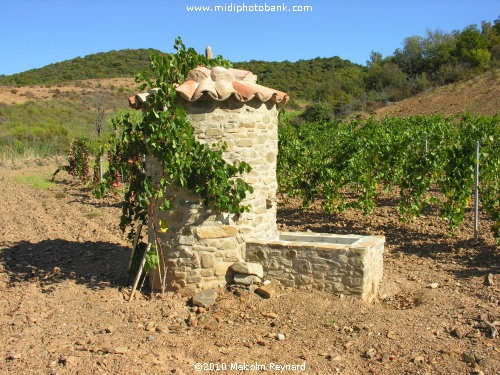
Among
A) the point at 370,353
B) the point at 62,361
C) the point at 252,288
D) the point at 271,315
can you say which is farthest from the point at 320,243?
the point at 62,361

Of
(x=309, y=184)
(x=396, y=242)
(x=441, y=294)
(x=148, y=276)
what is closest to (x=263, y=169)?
(x=148, y=276)

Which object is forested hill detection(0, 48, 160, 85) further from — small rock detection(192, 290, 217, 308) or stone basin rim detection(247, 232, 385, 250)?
small rock detection(192, 290, 217, 308)

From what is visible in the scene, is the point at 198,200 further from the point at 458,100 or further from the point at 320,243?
the point at 458,100

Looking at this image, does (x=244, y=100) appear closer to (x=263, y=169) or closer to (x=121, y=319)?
(x=263, y=169)

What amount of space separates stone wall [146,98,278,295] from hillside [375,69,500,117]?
2360 cm

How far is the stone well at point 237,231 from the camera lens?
5621 mm

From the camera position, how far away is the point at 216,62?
6469 millimetres

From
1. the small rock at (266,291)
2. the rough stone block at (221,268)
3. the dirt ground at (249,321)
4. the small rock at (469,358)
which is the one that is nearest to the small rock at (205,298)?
the dirt ground at (249,321)

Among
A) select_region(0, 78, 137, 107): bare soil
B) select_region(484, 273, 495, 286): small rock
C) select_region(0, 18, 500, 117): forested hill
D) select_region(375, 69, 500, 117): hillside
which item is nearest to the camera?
select_region(484, 273, 495, 286): small rock

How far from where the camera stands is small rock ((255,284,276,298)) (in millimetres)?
5707

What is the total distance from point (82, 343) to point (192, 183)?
6.91 feet

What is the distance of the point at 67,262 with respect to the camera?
740cm

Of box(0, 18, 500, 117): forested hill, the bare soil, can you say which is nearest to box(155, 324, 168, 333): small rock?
box(0, 18, 500, 117): forested hill

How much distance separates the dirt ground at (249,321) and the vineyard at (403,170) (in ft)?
2.56
